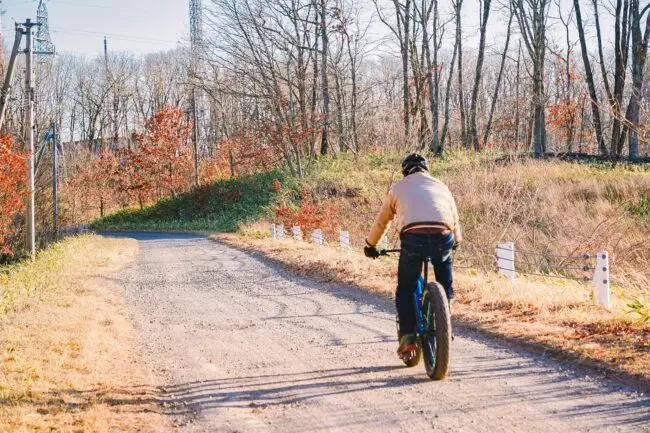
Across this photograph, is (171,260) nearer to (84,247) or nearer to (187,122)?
(84,247)

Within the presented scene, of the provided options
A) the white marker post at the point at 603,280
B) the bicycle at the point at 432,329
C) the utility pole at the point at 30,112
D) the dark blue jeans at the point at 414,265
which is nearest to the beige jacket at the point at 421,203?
the dark blue jeans at the point at 414,265

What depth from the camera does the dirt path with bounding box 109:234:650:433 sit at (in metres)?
4.52

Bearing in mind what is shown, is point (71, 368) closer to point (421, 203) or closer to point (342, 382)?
point (342, 382)

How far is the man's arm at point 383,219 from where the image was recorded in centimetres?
567

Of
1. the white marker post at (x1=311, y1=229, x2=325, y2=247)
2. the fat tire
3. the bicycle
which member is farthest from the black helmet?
the white marker post at (x1=311, y1=229, x2=325, y2=247)

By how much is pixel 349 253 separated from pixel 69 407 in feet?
41.2

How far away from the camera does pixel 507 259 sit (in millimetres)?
11023

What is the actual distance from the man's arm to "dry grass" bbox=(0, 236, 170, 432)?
2440mm

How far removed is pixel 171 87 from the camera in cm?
6756

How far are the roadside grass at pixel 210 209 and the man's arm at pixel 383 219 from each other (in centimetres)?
2864

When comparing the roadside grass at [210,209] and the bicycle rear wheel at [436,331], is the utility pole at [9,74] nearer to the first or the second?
the roadside grass at [210,209]

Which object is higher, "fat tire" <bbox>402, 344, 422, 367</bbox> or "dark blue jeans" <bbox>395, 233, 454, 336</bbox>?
"dark blue jeans" <bbox>395, 233, 454, 336</bbox>

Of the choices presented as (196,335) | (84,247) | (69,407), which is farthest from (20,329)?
(84,247)

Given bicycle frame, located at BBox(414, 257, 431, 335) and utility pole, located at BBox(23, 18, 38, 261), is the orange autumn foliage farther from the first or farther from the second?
bicycle frame, located at BBox(414, 257, 431, 335)
